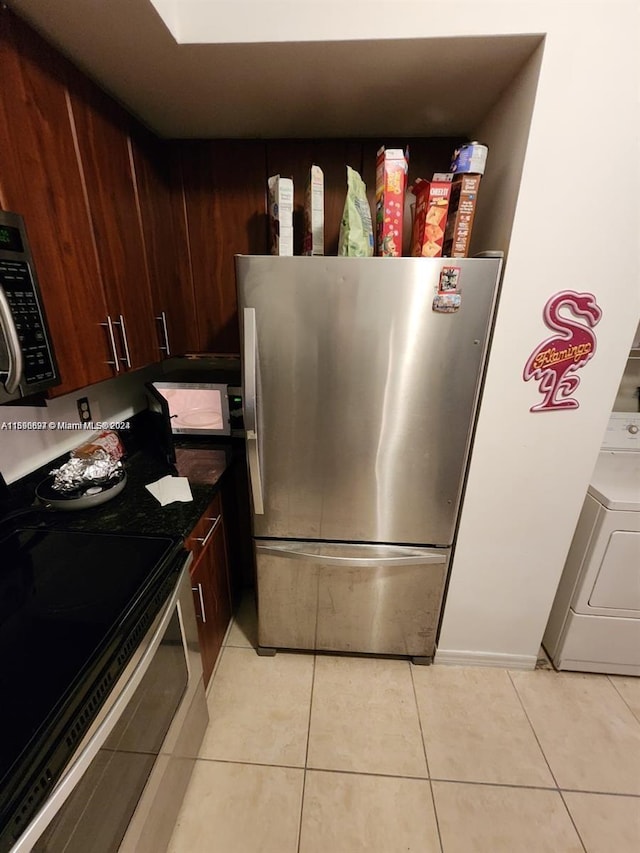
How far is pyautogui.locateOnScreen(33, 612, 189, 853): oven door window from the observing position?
0.64m

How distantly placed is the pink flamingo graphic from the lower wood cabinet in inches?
49.9

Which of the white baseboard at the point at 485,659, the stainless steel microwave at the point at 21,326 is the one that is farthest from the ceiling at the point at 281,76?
the white baseboard at the point at 485,659

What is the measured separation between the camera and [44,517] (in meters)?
1.15

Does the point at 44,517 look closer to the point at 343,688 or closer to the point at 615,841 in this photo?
the point at 343,688

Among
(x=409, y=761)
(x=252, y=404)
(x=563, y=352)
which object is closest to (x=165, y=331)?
(x=252, y=404)

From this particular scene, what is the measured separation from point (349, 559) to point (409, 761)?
721 millimetres

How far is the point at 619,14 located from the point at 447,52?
435 mm

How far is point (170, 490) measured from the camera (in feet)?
4.28

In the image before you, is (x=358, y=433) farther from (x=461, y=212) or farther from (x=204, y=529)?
(x=461, y=212)

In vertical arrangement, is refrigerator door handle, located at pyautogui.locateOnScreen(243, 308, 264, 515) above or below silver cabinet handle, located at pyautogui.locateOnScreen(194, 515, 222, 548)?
above

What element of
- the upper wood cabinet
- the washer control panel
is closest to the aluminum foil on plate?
the upper wood cabinet

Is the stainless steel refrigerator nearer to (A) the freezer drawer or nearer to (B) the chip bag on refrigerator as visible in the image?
(A) the freezer drawer

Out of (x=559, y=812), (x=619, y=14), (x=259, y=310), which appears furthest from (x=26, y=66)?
(x=559, y=812)

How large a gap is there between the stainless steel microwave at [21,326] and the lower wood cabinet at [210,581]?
0.63m
